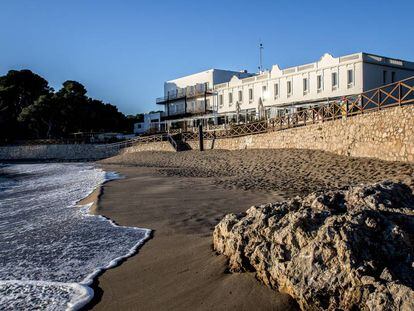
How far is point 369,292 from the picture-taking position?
2.71 meters

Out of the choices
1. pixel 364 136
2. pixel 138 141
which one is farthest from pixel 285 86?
pixel 364 136

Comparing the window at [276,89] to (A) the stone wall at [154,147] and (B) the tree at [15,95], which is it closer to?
(A) the stone wall at [154,147]

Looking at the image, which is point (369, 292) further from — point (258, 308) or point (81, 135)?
point (81, 135)

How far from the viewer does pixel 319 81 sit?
116ft

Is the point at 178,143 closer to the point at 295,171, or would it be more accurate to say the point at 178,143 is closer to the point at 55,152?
the point at 295,171

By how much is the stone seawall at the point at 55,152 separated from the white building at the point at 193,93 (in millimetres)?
12790

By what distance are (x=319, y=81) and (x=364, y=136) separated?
63.3 ft

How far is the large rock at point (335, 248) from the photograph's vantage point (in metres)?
2.80

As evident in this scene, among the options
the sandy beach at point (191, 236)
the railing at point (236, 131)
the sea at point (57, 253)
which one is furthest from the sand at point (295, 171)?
the sea at point (57, 253)

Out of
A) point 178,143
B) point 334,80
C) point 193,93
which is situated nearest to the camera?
point 334,80

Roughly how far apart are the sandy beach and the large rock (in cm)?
23

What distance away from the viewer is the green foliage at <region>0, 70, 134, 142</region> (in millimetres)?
60469

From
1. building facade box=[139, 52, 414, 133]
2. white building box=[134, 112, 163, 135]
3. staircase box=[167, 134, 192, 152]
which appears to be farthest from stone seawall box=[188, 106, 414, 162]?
white building box=[134, 112, 163, 135]

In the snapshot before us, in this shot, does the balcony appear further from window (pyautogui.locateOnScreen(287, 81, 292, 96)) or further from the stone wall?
window (pyautogui.locateOnScreen(287, 81, 292, 96))
